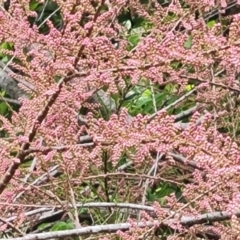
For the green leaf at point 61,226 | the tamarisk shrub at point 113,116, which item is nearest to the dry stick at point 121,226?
the tamarisk shrub at point 113,116

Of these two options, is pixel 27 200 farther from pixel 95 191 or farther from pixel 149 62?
pixel 149 62

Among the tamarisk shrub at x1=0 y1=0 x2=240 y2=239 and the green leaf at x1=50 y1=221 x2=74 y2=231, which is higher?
the tamarisk shrub at x1=0 y1=0 x2=240 y2=239

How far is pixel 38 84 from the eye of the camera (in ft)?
4.67

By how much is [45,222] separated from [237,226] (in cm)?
141

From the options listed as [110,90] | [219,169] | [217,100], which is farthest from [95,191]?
[219,169]

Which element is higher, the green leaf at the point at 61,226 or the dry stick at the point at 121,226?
the dry stick at the point at 121,226

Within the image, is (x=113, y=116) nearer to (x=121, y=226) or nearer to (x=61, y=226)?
(x=121, y=226)

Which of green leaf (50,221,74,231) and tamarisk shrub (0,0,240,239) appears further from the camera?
green leaf (50,221,74,231)

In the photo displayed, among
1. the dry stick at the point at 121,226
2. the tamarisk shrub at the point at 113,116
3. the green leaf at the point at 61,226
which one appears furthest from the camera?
the green leaf at the point at 61,226

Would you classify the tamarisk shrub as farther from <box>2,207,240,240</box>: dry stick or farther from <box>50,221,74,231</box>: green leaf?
<box>50,221,74,231</box>: green leaf

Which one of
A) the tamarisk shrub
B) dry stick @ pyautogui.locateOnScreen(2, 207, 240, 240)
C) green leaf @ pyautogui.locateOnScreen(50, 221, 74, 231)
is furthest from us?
green leaf @ pyautogui.locateOnScreen(50, 221, 74, 231)

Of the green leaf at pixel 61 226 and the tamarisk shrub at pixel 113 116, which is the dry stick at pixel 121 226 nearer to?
the tamarisk shrub at pixel 113 116

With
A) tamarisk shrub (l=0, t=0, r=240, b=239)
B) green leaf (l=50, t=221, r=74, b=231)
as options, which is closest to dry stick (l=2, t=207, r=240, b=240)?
tamarisk shrub (l=0, t=0, r=240, b=239)

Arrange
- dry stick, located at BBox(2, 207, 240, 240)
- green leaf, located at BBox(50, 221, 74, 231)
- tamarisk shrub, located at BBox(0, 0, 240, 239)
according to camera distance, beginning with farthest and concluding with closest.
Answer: green leaf, located at BBox(50, 221, 74, 231) → dry stick, located at BBox(2, 207, 240, 240) → tamarisk shrub, located at BBox(0, 0, 240, 239)
